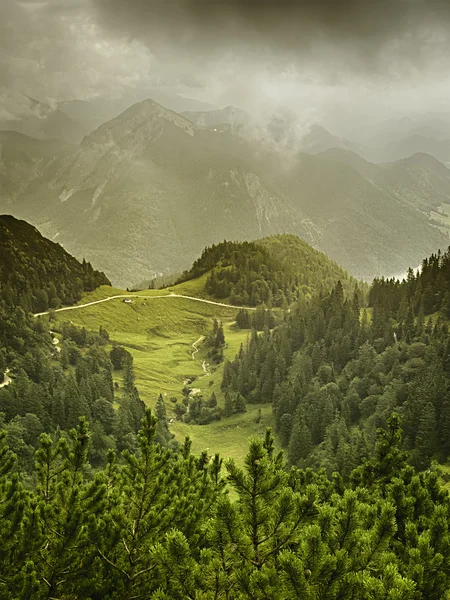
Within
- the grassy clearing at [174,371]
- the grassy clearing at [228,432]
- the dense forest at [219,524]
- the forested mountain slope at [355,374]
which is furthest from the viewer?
the grassy clearing at [174,371]

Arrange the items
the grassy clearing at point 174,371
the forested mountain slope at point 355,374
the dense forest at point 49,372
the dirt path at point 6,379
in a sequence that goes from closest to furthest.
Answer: the forested mountain slope at point 355,374
the dense forest at point 49,372
the dirt path at point 6,379
the grassy clearing at point 174,371

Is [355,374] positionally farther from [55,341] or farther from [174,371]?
[55,341]

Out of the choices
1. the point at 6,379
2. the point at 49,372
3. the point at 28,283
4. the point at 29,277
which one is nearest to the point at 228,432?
the point at 49,372

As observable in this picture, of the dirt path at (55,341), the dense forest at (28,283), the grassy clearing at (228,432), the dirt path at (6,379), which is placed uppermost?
the dense forest at (28,283)

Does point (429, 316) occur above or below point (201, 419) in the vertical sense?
above

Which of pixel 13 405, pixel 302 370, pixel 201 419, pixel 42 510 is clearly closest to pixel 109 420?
pixel 13 405

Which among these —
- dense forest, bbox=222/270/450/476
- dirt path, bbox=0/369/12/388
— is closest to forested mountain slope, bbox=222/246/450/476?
dense forest, bbox=222/270/450/476

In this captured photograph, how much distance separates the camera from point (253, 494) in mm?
13188

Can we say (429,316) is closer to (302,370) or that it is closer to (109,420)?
(302,370)

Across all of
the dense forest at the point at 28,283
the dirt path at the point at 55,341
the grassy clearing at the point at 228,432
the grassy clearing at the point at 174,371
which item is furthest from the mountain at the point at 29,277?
the grassy clearing at the point at 228,432

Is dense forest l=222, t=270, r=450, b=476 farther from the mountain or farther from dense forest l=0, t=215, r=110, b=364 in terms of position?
the mountain

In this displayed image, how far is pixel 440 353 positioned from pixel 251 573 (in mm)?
88913

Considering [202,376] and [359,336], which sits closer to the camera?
[359,336]

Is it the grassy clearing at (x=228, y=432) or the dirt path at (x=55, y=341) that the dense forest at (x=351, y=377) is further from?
the dirt path at (x=55, y=341)
